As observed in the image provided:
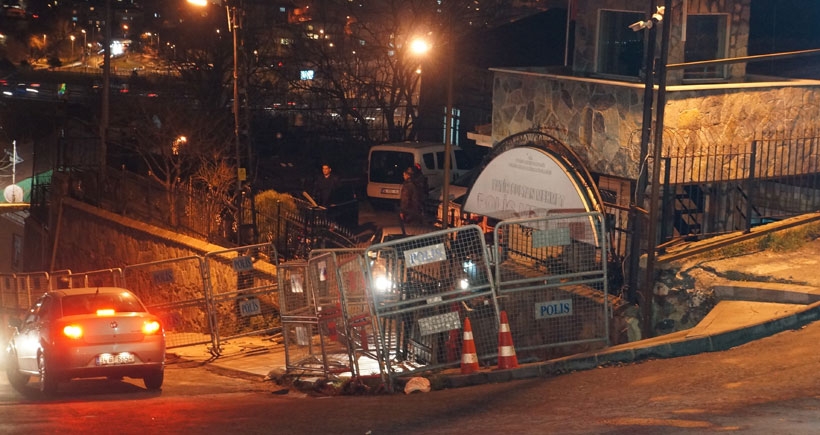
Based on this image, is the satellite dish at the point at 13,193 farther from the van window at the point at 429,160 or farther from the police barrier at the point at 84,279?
the van window at the point at 429,160

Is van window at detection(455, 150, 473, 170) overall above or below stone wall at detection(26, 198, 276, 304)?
above

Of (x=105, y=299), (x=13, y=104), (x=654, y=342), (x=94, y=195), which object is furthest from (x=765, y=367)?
(x=13, y=104)

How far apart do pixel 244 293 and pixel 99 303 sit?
4.71 meters

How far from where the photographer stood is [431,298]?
12.7m

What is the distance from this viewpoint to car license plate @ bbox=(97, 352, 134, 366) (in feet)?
43.7

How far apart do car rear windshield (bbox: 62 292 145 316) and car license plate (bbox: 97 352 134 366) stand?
843 mm

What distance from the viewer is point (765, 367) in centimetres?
1057

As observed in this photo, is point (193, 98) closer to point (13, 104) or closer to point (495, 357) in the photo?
point (13, 104)

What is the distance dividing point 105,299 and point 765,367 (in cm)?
866

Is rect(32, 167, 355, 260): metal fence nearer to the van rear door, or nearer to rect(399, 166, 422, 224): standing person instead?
rect(399, 166, 422, 224): standing person

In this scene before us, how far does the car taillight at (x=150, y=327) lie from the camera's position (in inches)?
540

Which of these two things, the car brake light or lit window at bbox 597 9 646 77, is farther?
lit window at bbox 597 9 646 77

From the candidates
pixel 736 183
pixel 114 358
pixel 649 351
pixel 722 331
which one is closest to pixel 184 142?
pixel 114 358

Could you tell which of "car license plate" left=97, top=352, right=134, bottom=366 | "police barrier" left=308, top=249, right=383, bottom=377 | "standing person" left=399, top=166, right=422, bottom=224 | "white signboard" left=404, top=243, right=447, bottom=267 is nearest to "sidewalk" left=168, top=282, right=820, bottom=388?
"police barrier" left=308, top=249, right=383, bottom=377
